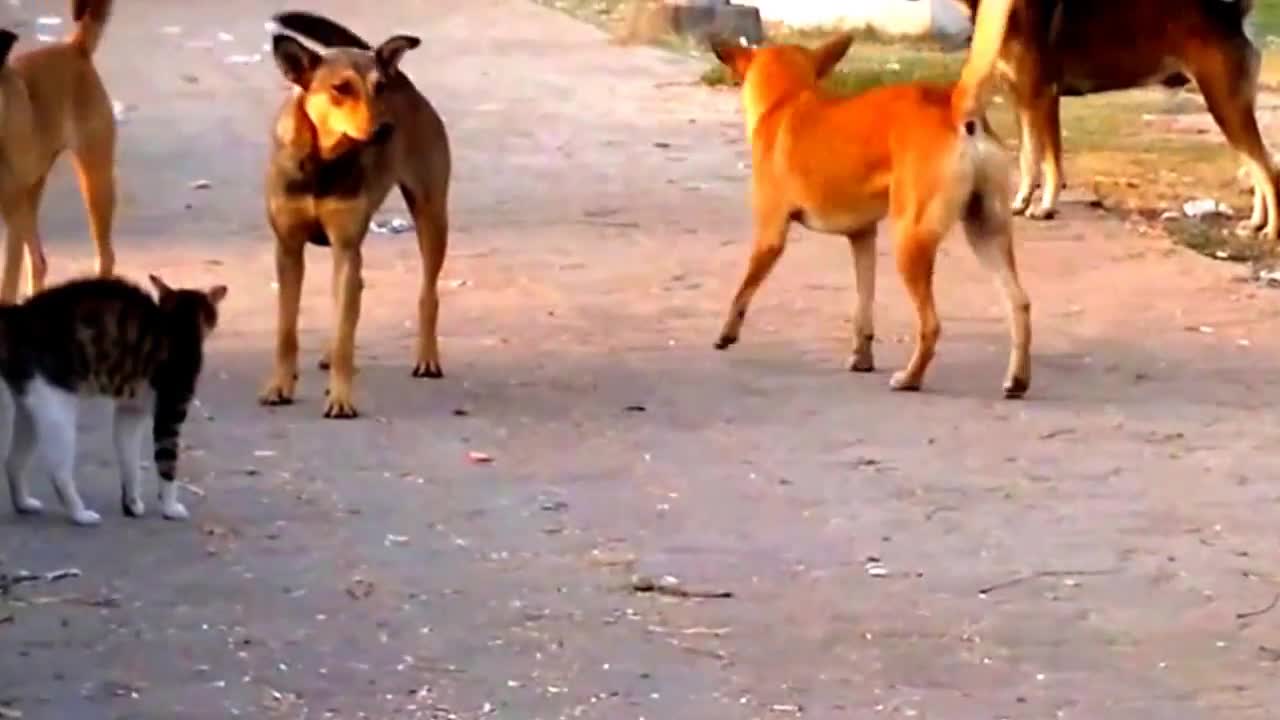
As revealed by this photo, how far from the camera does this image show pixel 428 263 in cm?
966

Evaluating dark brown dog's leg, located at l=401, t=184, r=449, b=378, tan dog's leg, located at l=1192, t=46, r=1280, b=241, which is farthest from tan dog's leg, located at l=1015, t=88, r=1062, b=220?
dark brown dog's leg, located at l=401, t=184, r=449, b=378

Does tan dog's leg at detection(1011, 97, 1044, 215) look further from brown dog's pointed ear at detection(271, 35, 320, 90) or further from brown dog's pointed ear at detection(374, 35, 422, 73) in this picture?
brown dog's pointed ear at detection(271, 35, 320, 90)

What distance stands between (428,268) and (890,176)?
1754 millimetres

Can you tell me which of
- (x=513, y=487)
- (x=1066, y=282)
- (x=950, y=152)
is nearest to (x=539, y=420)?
(x=513, y=487)

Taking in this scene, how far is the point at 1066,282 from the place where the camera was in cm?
1202

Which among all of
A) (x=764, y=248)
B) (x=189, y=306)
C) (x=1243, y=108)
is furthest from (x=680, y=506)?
(x=1243, y=108)

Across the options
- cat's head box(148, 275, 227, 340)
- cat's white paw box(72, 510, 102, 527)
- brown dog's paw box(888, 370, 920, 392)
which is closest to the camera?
cat's white paw box(72, 510, 102, 527)

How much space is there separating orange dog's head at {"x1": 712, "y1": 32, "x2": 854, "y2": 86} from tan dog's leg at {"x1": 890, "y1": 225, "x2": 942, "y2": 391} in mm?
1009

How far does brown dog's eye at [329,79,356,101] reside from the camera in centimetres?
852

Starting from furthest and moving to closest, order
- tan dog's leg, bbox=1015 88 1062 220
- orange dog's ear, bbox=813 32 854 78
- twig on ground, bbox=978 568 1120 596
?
tan dog's leg, bbox=1015 88 1062 220 < orange dog's ear, bbox=813 32 854 78 < twig on ground, bbox=978 568 1120 596

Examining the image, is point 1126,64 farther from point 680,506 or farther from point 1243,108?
point 680,506

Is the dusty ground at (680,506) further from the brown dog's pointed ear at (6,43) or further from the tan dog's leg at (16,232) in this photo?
the brown dog's pointed ear at (6,43)

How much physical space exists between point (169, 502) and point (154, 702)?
5.77 ft

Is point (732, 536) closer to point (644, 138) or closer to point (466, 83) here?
point (644, 138)
